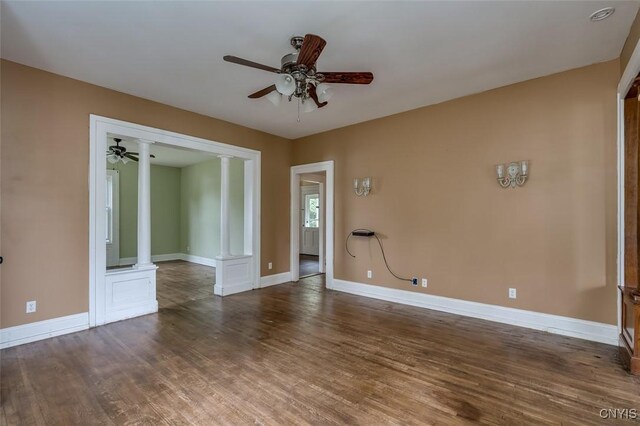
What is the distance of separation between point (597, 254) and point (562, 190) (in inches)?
29.8

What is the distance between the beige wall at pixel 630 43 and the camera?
2.41 metres

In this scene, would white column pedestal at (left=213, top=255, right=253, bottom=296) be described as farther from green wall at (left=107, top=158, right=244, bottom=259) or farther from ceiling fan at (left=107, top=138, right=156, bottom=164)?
ceiling fan at (left=107, top=138, right=156, bottom=164)

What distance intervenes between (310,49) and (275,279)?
4.51 m

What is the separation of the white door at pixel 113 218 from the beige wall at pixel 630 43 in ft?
31.0

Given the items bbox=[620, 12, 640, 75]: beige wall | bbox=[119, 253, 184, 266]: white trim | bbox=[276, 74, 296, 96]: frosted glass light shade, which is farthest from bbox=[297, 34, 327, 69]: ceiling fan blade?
bbox=[119, 253, 184, 266]: white trim

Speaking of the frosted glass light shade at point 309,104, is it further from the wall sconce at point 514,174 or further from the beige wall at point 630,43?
the beige wall at point 630,43

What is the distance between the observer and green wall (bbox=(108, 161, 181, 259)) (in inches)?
313

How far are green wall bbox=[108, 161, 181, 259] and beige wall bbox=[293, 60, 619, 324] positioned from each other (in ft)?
20.4

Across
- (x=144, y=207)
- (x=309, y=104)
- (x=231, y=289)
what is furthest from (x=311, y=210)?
(x=309, y=104)

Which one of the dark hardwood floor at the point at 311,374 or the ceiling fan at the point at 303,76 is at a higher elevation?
the ceiling fan at the point at 303,76

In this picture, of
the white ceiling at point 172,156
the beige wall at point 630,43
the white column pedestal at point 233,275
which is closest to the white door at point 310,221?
the white ceiling at point 172,156

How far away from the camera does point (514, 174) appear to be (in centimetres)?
367

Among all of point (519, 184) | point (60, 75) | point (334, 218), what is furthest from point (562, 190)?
point (60, 75)

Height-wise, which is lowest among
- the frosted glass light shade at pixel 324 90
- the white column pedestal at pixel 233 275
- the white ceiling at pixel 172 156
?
the white column pedestal at pixel 233 275
